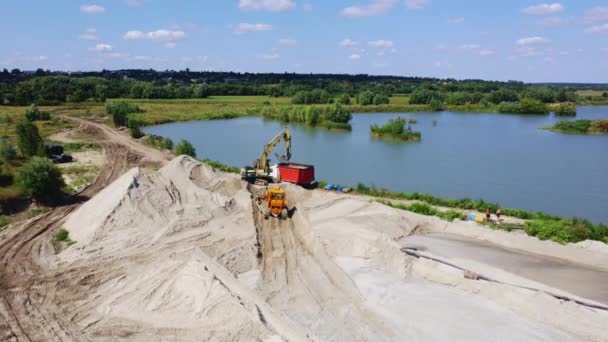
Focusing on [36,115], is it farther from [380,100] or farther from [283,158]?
[380,100]

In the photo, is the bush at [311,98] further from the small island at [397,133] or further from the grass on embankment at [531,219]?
the grass on embankment at [531,219]

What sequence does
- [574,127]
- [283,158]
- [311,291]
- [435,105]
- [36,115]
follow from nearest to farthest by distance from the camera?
[311,291] < [283,158] < [36,115] < [574,127] < [435,105]

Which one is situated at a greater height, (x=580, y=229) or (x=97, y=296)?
(x=580, y=229)

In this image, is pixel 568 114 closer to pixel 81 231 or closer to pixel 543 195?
pixel 543 195

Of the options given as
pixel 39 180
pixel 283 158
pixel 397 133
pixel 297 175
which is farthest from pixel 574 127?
pixel 39 180

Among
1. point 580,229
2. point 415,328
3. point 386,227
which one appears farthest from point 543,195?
point 415,328

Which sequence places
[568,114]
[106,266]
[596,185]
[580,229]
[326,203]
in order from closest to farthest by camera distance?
1. [106,266]
2. [580,229]
3. [326,203]
4. [596,185]
5. [568,114]
